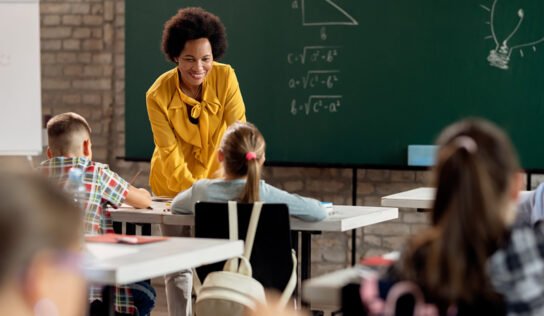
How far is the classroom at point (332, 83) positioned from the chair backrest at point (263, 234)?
2177mm

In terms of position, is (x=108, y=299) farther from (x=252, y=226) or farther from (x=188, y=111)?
(x=188, y=111)

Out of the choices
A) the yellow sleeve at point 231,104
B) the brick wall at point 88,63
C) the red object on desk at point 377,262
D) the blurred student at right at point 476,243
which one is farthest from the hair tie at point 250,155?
the brick wall at point 88,63

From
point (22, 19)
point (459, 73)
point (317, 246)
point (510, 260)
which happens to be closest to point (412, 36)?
point (459, 73)

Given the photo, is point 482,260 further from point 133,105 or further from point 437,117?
point 133,105

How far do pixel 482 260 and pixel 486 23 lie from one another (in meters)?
4.49

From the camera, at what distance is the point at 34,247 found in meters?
1.00

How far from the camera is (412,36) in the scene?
250 inches

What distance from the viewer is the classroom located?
20.2 ft

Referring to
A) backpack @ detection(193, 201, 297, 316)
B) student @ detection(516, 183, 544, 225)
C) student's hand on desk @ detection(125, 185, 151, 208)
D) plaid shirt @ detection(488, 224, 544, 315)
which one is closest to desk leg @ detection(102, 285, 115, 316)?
backpack @ detection(193, 201, 297, 316)

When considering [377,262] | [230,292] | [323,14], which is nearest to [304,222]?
[230,292]

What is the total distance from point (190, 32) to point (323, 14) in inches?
78.2

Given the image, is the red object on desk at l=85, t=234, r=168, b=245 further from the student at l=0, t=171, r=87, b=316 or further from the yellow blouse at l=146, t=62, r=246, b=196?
the student at l=0, t=171, r=87, b=316

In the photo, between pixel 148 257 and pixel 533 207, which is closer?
pixel 148 257

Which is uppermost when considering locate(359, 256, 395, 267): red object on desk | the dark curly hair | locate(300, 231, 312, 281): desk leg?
the dark curly hair
